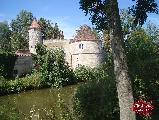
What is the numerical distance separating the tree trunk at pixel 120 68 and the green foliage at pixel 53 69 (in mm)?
31079

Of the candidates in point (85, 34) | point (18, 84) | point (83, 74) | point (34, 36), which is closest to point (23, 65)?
point (85, 34)

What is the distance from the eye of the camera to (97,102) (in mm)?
15055

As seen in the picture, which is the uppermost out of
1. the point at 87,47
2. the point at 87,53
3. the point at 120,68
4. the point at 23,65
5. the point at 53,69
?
the point at 87,47

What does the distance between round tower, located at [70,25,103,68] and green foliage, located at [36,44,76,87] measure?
38.5ft

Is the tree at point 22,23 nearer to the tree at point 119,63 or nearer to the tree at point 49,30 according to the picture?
the tree at point 49,30

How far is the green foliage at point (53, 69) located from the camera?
42.1 metres

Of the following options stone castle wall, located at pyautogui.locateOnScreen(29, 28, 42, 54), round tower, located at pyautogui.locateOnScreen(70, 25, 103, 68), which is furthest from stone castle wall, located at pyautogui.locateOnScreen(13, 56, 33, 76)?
stone castle wall, located at pyautogui.locateOnScreen(29, 28, 42, 54)

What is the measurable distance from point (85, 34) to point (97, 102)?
41.8 m

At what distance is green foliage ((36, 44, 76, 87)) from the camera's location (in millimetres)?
42062

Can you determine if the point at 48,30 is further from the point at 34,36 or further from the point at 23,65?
the point at 23,65

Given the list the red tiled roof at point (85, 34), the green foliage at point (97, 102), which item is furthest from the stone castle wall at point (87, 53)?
the green foliage at point (97, 102)

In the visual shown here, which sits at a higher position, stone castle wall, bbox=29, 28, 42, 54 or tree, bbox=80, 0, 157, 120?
stone castle wall, bbox=29, 28, 42, 54

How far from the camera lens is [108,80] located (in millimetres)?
15633

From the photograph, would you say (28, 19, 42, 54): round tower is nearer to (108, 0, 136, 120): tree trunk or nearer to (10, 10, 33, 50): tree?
(10, 10, 33, 50): tree
